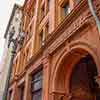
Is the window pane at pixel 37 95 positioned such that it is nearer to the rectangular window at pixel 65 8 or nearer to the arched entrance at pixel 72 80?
the arched entrance at pixel 72 80

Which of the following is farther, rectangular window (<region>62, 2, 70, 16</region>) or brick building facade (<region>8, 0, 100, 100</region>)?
rectangular window (<region>62, 2, 70, 16</region>)

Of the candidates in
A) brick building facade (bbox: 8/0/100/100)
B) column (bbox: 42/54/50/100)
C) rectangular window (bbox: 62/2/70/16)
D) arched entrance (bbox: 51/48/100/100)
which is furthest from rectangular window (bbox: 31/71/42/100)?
rectangular window (bbox: 62/2/70/16)

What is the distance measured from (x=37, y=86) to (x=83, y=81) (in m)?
3.46

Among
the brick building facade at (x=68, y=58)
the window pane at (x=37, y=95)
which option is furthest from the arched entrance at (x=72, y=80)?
A: the window pane at (x=37, y=95)

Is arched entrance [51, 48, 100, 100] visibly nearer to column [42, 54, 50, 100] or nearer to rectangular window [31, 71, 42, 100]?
column [42, 54, 50, 100]

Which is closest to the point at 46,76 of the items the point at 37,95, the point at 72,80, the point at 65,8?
the point at 72,80

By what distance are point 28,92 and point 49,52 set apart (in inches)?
158

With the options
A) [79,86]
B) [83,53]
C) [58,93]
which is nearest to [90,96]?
Answer: [79,86]

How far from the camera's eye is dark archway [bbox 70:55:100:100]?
1016 centimetres

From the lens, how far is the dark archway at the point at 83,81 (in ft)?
33.3

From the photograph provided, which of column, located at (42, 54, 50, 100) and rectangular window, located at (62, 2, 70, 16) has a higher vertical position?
rectangular window, located at (62, 2, 70, 16)

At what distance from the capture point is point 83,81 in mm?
10758

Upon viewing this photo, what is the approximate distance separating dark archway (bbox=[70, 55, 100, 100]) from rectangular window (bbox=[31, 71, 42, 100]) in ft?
9.09

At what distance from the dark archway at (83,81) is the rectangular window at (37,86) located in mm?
2770
